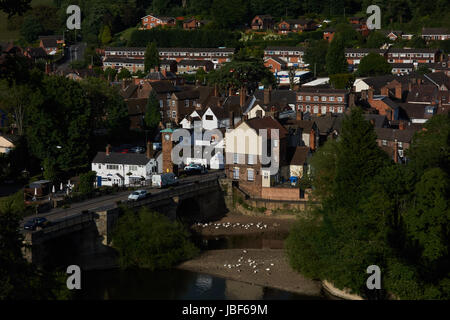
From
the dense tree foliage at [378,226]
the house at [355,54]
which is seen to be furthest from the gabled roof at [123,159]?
the house at [355,54]

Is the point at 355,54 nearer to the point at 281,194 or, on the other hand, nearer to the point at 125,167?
the point at 281,194

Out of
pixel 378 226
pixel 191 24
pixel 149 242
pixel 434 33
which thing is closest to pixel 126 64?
pixel 191 24

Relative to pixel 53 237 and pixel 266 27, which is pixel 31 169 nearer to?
pixel 53 237

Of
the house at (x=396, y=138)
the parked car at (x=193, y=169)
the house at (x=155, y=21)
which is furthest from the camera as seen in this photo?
the house at (x=155, y=21)

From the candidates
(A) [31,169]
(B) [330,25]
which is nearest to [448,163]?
(A) [31,169]

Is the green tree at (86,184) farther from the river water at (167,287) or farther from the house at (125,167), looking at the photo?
the river water at (167,287)

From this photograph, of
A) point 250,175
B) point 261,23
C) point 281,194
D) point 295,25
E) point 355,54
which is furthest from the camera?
point 261,23
